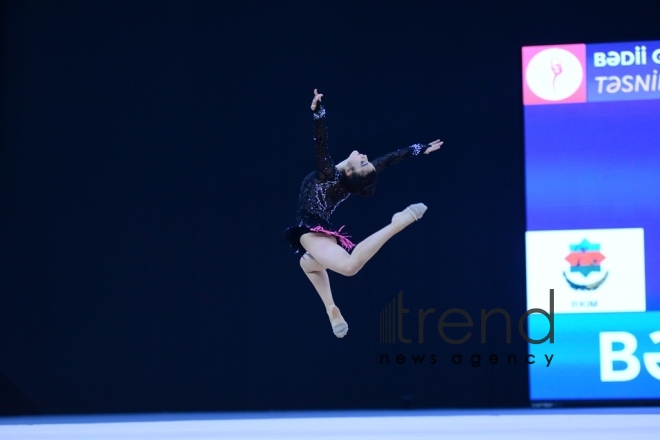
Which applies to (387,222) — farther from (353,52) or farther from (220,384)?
(220,384)

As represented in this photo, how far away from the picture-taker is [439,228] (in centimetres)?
440

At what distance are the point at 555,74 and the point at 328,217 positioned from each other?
1.44 meters

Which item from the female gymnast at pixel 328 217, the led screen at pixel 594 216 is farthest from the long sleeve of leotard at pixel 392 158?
the led screen at pixel 594 216

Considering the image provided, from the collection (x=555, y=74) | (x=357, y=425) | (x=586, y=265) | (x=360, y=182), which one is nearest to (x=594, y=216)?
(x=586, y=265)

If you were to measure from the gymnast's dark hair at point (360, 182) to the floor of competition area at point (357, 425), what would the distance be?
3.86 feet

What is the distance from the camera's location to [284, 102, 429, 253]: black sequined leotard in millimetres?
4277

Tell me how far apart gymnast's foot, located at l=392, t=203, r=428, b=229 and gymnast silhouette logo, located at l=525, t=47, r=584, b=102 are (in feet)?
2.96

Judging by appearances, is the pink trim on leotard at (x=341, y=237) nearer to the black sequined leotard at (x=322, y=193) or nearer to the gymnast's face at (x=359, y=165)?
the black sequined leotard at (x=322, y=193)

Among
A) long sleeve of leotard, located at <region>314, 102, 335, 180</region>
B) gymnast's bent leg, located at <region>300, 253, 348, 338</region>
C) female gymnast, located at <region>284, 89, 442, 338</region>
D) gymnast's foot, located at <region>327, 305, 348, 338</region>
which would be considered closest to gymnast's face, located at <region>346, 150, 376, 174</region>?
female gymnast, located at <region>284, 89, 442, 338</region>

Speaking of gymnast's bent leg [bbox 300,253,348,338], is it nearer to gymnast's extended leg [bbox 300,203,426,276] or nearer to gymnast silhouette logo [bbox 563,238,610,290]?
gymnast's extended leg [bbox 300,203,426,276]

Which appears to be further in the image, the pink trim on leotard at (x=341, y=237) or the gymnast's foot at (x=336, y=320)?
the gymnast's foot at (x=336, y=320)

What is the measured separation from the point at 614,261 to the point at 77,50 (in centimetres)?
315

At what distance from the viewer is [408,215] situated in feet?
13.9

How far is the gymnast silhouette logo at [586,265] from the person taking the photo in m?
4.30
